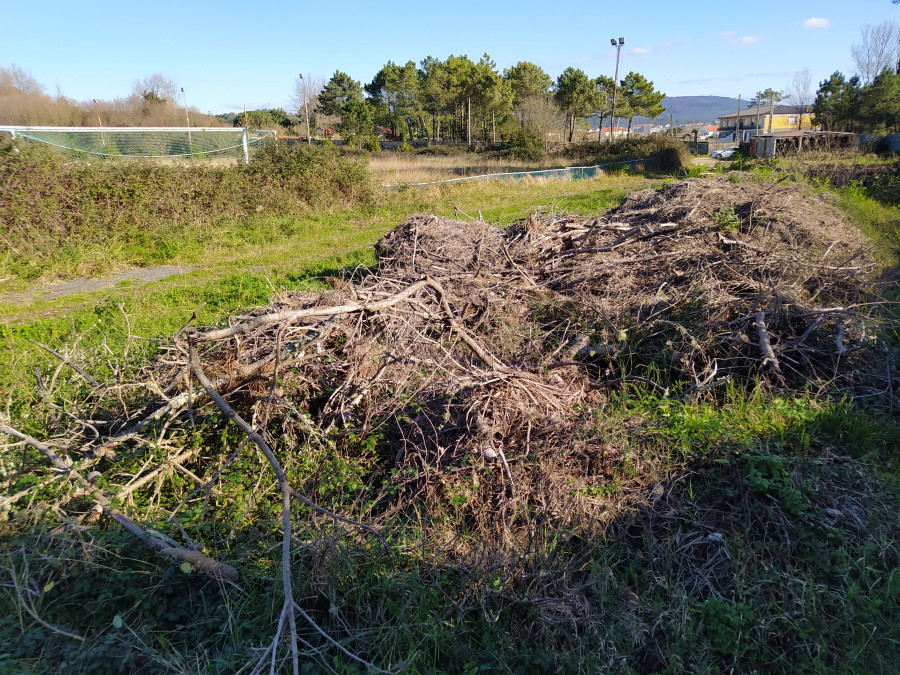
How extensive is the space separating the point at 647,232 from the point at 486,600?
18.9ft

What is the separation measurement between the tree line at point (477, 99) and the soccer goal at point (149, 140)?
2290cm

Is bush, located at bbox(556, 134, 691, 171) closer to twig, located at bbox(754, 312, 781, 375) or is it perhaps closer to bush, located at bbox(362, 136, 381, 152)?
bush, located at bbox(362, 136, 381, 152)

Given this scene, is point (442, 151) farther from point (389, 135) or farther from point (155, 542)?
point (155, 542)

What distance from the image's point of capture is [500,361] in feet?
15.0

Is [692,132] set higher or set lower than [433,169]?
higher

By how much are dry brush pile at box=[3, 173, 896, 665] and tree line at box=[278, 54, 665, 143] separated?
37.1 meters

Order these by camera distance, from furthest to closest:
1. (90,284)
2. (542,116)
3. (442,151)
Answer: (542,116)
(442,151)
(90,284)

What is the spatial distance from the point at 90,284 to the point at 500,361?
7987 mm

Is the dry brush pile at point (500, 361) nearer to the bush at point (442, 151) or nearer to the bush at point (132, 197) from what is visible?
the bush at point (132, 197)

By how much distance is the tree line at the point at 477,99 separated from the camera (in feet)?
146

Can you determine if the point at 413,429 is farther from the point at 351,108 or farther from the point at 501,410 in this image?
the point at 351,108

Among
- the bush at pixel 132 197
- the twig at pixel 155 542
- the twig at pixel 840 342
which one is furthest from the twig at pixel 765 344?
the bush at pixel 132 197

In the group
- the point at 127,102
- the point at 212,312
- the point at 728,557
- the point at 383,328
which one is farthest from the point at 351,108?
the point at 728,557

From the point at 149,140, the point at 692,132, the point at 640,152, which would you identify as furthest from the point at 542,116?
the point at 149,140
